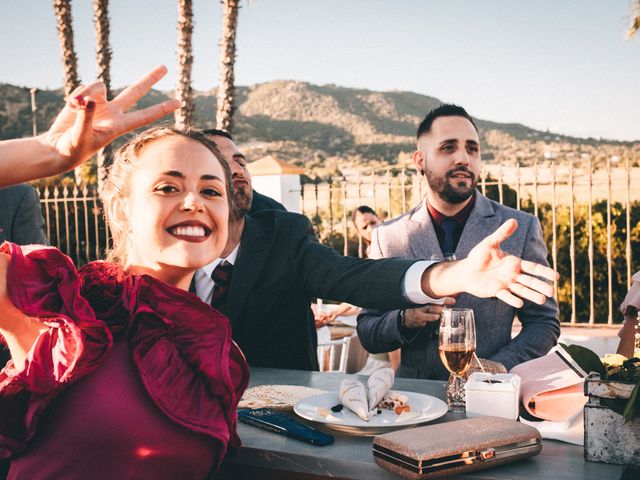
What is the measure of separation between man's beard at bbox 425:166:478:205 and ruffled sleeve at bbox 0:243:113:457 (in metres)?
2.38

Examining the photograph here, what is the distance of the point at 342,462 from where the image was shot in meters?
1.60

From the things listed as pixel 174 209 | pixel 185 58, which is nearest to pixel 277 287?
pixel 174 209

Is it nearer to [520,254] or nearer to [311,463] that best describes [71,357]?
[311,463]

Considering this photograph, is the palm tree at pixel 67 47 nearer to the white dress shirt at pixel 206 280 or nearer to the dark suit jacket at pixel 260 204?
the dark suit jacket at pixel 260 204

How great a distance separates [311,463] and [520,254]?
2.04 m

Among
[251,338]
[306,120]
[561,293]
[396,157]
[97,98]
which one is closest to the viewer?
[97,98]

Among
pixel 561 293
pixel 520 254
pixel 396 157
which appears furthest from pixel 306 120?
pixel 520 254

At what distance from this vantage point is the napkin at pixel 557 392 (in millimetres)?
1810

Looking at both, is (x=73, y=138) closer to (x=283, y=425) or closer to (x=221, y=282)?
(x=283, y=425)

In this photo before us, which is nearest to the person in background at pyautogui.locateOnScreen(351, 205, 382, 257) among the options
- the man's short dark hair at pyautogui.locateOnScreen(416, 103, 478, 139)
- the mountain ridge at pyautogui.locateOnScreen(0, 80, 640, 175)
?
the man's short dark hair at pyautogui.locateOnScreen(416, 103, 478, 139)

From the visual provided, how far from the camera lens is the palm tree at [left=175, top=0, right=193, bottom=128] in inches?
517

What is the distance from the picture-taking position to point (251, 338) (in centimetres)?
288

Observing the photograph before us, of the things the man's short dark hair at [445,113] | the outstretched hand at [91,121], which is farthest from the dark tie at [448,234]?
the outstretched hand at [91,121]

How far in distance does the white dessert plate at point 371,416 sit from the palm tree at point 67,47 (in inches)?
590
